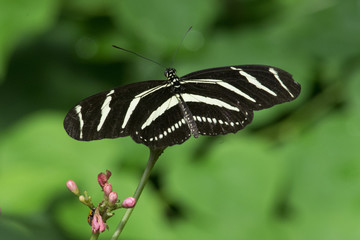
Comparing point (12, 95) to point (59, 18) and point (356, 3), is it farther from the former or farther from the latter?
point (356, 3)

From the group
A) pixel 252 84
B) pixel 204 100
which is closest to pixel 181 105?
pixel 204 100

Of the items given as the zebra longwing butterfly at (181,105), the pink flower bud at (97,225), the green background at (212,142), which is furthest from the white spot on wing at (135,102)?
the green background at (212,142)

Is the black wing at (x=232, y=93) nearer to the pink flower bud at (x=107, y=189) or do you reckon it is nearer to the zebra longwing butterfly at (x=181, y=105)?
the zebra longwing butterfly at (x=181, y=105)

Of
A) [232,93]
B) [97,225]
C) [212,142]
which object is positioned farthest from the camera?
[212,142]

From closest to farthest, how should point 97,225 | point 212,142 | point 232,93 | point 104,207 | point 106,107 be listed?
point 97,225, point 104,207, point 106,107, point 232,93, point 212,142

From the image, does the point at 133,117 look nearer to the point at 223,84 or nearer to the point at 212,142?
the point at 223,84

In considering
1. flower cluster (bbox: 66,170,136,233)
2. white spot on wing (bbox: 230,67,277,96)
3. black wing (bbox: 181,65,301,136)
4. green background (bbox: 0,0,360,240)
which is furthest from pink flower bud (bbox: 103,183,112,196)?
green background (bbox: 0,0,360,240)

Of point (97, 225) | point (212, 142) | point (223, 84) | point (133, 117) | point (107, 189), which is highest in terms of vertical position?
point (212, 142)
